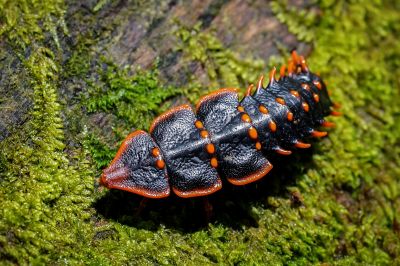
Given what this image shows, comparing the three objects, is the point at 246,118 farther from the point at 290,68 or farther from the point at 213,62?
the point at 213,62

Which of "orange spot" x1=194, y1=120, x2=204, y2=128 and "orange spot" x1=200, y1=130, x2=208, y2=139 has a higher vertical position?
"orange spot" x1=194, y1=120, x2=204, y2=128

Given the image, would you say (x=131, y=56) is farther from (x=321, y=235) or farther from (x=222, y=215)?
(x=321, y=235)

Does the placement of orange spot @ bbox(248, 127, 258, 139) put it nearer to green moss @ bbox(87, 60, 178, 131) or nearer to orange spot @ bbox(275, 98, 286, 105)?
orange spot @ bbox(275, 98, 286, 105)

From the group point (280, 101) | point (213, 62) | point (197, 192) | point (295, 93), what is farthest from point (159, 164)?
point (213, 62)

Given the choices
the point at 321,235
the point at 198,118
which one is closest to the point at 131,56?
the point at 198,118

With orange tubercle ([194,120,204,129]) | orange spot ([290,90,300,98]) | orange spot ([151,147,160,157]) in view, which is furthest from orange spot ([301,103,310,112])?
orange spot ([151,147,160,157])

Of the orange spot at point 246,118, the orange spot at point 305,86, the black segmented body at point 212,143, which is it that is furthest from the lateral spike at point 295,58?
the orange spot at point 246,118
